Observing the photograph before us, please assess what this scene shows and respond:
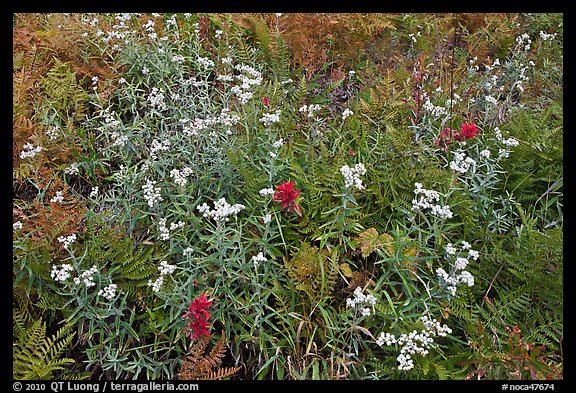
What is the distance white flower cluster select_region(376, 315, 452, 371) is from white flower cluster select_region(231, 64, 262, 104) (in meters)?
1.91

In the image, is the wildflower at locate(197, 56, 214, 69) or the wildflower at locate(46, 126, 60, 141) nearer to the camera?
the wildflower at locate(46, 126, 60, 141)

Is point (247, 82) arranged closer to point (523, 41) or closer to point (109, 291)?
point (109, 291)

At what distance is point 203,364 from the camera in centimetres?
257

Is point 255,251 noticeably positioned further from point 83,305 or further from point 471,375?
point 471,375

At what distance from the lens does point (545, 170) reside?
10.9ft

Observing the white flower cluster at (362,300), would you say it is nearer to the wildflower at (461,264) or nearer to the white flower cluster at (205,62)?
the wildflower at (461,264)

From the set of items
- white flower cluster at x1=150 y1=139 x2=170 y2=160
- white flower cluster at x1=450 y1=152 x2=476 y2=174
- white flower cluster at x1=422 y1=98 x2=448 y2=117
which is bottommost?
white flower cluster at x1=450 y1=152 x2=476 y2=174

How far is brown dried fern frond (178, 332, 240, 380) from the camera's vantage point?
101 inches

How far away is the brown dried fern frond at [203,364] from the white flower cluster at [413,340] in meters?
0.91

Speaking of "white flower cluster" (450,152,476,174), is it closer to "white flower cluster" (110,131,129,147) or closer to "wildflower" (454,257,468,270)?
"wildflower" (454,257,468,270)

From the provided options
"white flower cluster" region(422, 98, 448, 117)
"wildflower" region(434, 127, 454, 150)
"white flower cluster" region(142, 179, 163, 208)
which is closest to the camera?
"white flower cluster" region(142, 179, 163, 208)

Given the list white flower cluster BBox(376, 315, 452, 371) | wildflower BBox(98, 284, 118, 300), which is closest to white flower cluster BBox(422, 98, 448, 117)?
white flower cluster BBox(376, 315, 452, 371)

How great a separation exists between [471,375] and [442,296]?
1.52 ft
